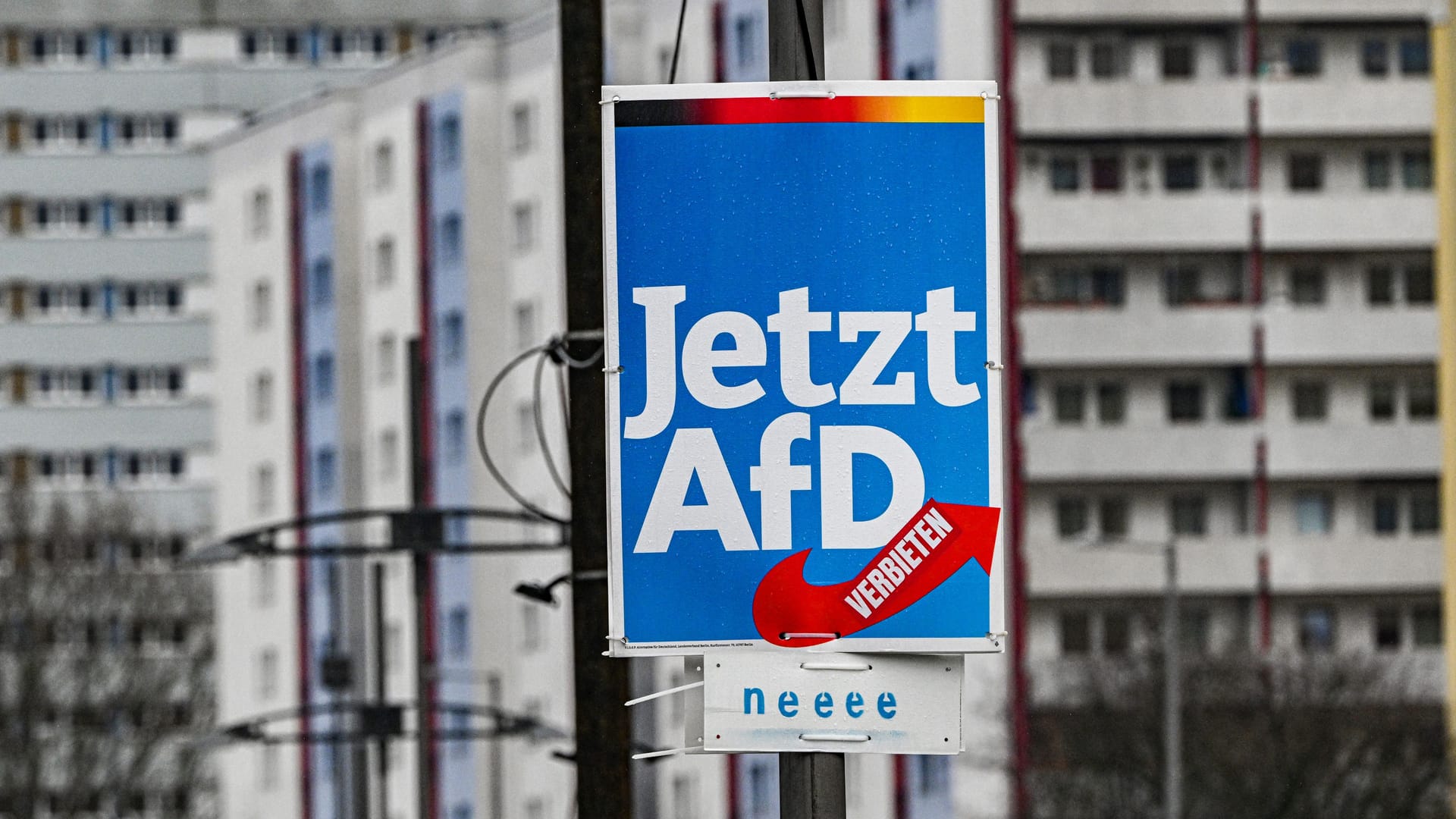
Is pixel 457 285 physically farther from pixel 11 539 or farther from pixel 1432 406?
pixel 1432 406

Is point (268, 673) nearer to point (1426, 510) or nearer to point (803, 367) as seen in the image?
point (1426, 510)

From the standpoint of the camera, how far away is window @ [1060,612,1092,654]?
7375cm

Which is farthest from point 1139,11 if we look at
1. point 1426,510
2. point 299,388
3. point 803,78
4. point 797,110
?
point 797,110

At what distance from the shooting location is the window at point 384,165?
8475 cm

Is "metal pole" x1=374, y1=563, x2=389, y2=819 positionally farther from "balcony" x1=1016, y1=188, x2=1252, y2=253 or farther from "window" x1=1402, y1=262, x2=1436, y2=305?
"window" x1=1402, y1=262, x2=1436, y2=305

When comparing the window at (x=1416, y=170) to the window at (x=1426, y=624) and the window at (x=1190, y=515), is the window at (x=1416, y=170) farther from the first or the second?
the window at (x=1426, y=624)

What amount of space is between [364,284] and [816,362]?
79309 millimetres

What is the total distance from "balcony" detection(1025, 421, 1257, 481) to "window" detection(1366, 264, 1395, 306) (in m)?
4.61

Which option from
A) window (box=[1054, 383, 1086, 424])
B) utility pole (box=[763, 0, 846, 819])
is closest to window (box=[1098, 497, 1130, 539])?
window (box=[1054, 383, 1086, 424])

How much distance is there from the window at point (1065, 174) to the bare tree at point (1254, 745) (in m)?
14.9

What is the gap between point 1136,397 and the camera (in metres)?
75.3

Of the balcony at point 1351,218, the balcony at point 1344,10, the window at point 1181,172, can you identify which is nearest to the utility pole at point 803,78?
the balcony at point 1351,218

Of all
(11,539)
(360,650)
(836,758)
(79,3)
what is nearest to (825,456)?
(836,758)

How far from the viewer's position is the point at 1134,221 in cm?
7450
